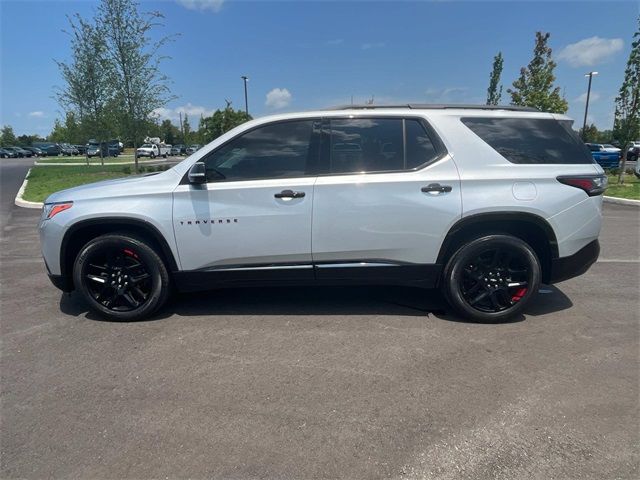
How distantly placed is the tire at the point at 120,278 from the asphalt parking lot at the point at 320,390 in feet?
0.55

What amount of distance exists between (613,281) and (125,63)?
51.6 ft

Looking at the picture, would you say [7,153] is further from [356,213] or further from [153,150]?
[356,213]

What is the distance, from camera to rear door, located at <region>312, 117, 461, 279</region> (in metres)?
3.78

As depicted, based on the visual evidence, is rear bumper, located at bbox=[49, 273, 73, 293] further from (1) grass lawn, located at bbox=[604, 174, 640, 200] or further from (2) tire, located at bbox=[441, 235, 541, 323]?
(1) grass lawn, located at bbox=[604, 174, 640, 200]

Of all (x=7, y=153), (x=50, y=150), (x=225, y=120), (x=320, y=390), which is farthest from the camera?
(x=50, y=150)

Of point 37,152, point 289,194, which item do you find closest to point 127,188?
point 289,194

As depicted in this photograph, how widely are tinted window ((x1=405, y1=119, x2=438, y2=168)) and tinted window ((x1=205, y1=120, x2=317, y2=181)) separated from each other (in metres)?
0.86

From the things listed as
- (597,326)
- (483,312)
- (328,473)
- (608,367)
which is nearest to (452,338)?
(483,312)

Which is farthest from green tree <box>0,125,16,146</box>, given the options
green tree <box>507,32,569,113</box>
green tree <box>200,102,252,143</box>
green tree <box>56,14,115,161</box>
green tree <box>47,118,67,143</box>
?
green tree <box>507,32,569,113</box>

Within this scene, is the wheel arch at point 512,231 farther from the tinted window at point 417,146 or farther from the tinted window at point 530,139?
the tinted window at point 417,146

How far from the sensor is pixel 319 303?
14.7 ft

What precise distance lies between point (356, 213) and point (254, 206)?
90 cm

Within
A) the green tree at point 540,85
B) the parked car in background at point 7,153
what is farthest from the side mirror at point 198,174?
the parked car in background at point 7,153

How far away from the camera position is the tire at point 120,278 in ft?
12.9
